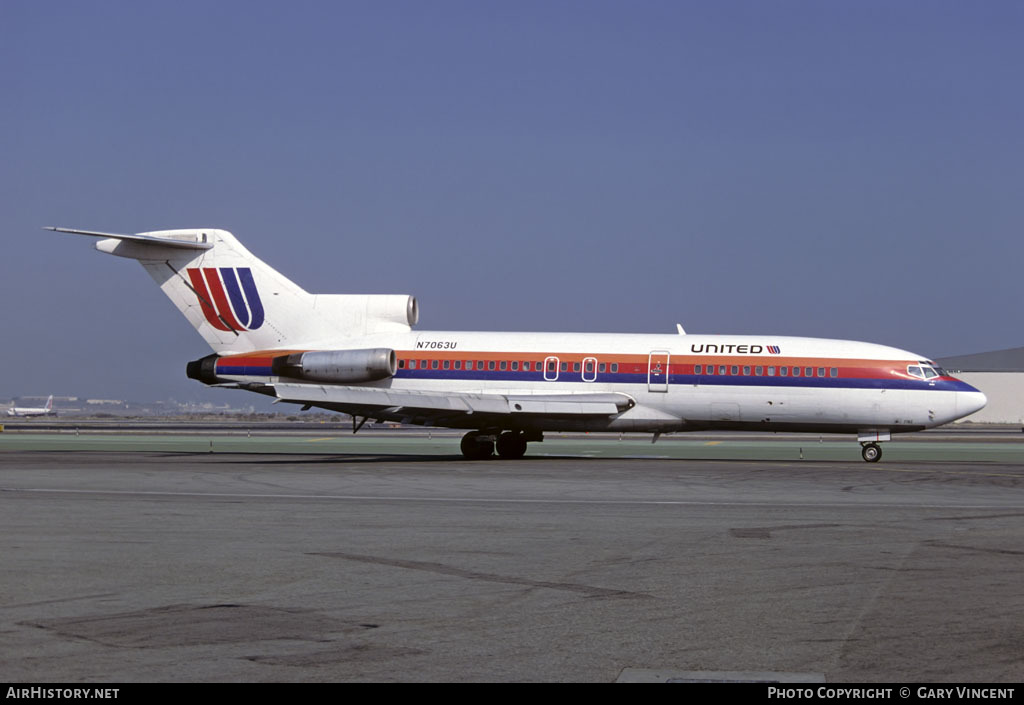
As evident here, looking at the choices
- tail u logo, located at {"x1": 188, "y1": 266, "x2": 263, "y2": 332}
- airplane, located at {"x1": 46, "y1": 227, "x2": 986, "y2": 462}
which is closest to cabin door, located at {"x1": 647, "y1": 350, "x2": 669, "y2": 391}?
airplane, located at {"x1": 46, "y1": 227, "x2": 986, "y2": 462}

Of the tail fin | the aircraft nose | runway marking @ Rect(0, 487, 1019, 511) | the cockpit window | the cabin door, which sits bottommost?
runway marking @ Rect(0, 487, 1019, 511)

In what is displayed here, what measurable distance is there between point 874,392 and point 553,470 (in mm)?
11062

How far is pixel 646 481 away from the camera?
25047 mm

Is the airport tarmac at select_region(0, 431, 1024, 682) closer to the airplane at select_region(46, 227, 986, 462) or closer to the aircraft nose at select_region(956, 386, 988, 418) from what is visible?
the aircraft nose at select_region(956, 386, 988, 418)

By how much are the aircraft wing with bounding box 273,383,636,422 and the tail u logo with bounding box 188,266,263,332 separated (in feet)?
12.7

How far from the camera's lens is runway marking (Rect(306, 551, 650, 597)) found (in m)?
10.7

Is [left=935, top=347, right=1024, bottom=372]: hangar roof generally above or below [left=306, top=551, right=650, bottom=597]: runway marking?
above

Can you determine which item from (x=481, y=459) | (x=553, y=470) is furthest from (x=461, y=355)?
(x=553, y=470)

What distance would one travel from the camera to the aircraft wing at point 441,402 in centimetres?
3425

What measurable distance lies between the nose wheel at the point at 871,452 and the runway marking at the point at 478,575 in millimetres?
24243

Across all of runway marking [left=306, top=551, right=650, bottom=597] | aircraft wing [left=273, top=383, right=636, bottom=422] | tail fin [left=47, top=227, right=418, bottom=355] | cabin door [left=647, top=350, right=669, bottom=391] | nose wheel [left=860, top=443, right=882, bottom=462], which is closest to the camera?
runway marking [left=306, top=551, right=650, bottom=597]

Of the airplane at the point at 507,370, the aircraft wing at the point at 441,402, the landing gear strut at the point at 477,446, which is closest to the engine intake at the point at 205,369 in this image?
the airplane at the point at 507,370

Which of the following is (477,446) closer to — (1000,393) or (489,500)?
(489,500)

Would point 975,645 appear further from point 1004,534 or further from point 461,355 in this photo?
point 461,355
